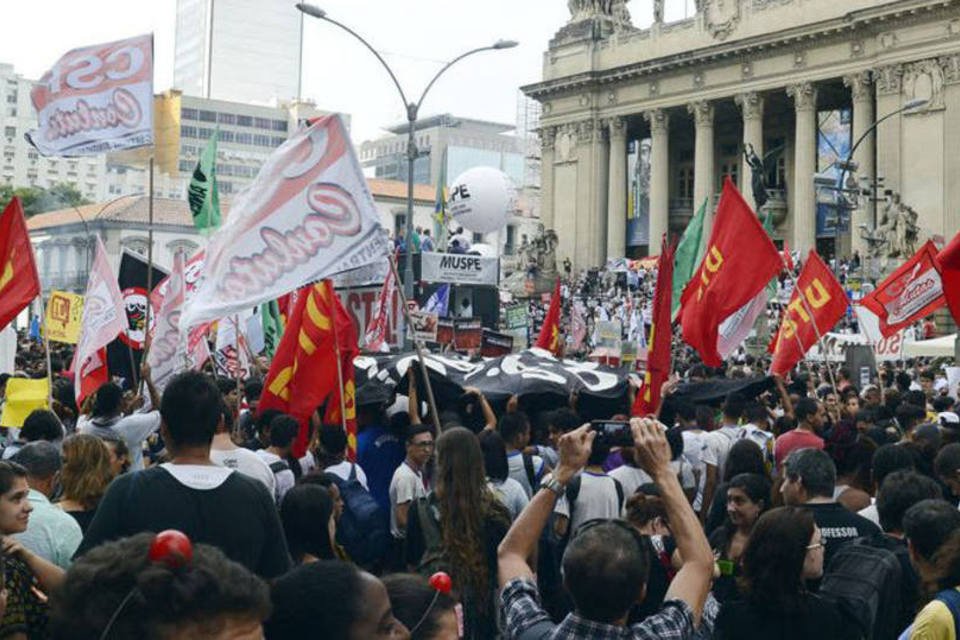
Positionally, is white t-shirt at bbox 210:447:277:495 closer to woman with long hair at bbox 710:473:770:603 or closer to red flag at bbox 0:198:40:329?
woman with long hair at bbox 710:473:770:603

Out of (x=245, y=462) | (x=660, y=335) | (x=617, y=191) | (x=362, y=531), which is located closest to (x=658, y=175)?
(x=617, y=191)

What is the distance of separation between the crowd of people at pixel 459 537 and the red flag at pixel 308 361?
0.45 m

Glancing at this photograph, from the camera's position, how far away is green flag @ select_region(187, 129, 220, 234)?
17.5m

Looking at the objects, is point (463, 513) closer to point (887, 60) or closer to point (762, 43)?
point (887, 60)

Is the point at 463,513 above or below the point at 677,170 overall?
below

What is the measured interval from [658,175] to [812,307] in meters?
42.6

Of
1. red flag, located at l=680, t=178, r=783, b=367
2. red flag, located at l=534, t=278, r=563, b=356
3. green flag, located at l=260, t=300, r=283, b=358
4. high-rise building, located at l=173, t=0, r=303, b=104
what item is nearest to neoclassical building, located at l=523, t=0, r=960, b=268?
red flag, located at l=534, t=278, r=563, b=356

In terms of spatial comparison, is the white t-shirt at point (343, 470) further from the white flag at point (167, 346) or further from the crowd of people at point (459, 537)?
the white flag at point (167, 346)

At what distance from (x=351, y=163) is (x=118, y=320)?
4.49 metres

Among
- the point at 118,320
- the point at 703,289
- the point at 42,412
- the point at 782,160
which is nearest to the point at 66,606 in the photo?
the point at 42,412

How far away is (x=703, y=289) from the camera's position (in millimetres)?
12727

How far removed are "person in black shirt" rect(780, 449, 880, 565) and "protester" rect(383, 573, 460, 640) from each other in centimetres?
274

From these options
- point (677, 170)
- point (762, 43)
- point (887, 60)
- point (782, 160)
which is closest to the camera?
point (887, 60)

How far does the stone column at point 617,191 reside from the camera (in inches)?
2306
